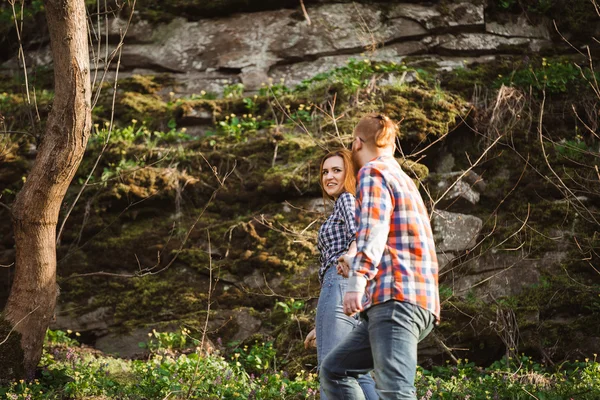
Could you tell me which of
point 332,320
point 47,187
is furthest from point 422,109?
point 332,320

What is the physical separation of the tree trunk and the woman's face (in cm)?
Result: 223

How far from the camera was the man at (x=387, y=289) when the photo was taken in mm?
3445

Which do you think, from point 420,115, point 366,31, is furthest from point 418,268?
point 366,31

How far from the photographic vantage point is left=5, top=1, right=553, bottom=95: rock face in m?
10.7

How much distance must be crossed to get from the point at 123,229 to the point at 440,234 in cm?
390

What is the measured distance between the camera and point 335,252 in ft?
15.0

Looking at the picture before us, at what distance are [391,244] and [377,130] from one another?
709 millimetres

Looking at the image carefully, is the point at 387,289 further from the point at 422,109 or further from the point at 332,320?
the point at 422,109

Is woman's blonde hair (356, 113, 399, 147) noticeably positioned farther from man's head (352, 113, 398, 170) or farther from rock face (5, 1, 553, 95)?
rock face (5, 1, 553, 95)

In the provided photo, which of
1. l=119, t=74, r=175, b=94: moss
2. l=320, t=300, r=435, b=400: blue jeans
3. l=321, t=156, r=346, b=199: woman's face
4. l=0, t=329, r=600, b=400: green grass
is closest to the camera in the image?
l=320, t=300, r=435, b=400: blue jeans

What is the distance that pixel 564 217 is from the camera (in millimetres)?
8016

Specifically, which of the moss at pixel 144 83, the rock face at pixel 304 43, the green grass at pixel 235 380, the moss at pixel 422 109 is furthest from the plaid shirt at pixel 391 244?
the moss at pixel 144 83

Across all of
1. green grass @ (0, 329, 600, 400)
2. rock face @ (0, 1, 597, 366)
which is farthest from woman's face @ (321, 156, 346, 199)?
rock face @ (0, 1, 597, 366)

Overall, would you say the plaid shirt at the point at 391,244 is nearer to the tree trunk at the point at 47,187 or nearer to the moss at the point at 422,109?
the tree trunk at the point at 47,187
